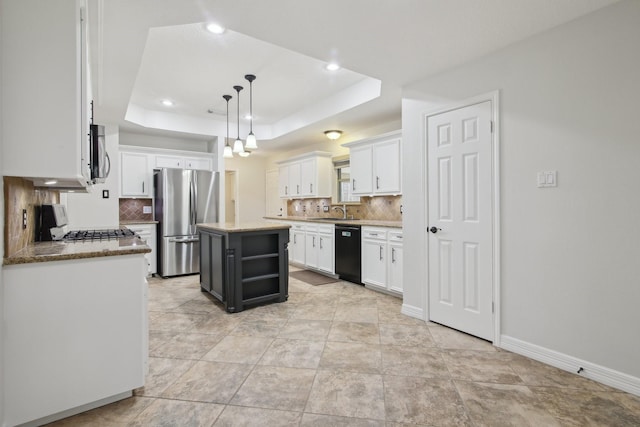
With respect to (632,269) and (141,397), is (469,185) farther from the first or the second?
(141,397)

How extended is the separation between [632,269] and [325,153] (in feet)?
14.8

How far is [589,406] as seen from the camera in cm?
180

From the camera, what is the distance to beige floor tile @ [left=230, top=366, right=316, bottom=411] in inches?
71.7

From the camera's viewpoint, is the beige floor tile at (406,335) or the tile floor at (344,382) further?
the beige floor tile at (406,335)

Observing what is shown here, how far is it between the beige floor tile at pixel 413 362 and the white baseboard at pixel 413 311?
66 cm

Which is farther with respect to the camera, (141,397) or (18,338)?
(141,397)

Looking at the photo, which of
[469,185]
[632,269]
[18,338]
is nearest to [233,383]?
[18,338]

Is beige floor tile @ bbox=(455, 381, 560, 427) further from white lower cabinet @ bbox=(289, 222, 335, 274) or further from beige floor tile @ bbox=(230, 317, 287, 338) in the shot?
white lower cabinet @ bbox=(289, 222, 335, 274)

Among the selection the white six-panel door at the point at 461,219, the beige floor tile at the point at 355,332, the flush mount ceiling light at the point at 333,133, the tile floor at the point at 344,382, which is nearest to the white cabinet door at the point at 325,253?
the flush mount ceiling light at the point at 333,133

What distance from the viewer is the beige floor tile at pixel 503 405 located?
1664mm

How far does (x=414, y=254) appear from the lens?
3234mm

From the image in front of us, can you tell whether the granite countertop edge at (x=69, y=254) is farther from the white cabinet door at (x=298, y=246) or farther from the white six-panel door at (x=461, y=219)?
the white cabinet door at (x=298, y=246)

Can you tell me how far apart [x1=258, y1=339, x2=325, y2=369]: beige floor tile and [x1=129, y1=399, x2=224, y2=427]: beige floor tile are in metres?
0.56

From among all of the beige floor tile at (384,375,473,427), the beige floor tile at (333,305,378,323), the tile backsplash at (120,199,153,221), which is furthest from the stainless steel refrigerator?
the beige floor tile at (384,375,473,427)
